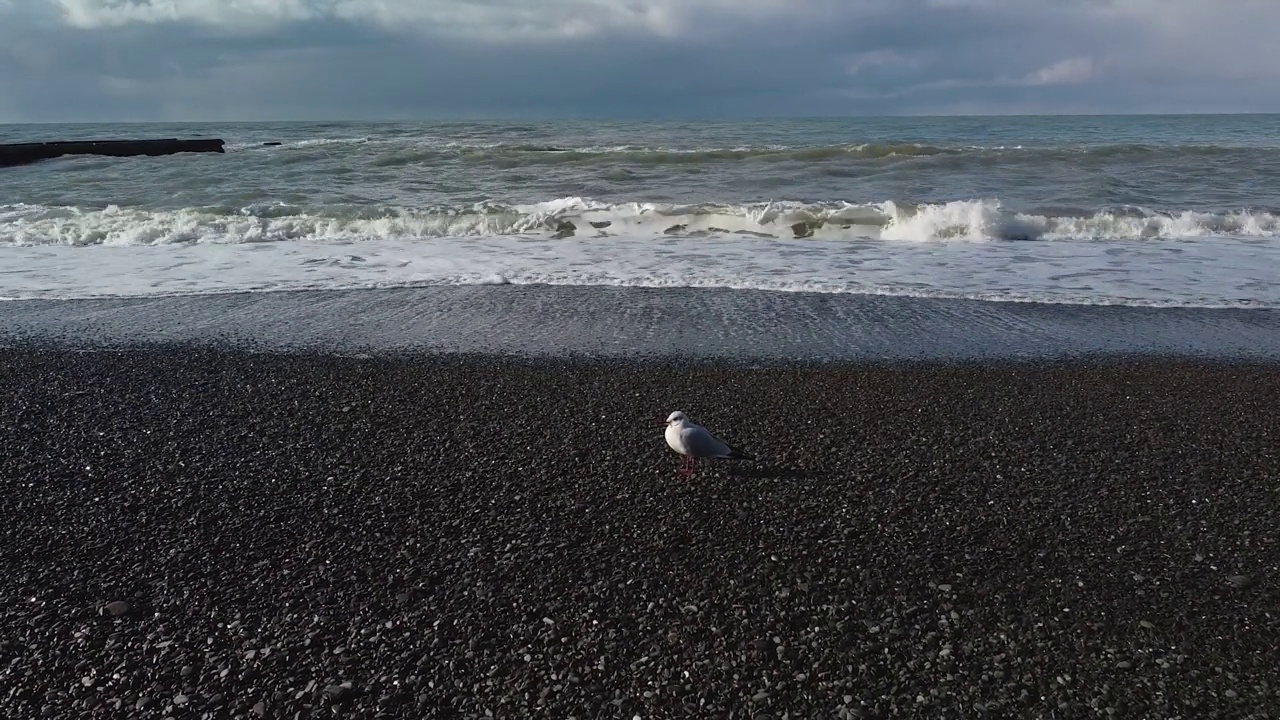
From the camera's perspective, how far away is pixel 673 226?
1423cm

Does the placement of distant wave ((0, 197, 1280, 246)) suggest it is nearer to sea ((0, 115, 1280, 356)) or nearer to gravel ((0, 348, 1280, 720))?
sea ((0, 115, 1280, 356))

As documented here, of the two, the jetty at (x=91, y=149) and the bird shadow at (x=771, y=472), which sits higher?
the jetty at (x=91, y=149)

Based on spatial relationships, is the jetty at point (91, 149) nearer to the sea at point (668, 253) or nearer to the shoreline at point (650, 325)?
the sea at point (668, 253)

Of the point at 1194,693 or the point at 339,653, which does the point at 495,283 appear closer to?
the point at 339,653

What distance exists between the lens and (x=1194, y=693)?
8.59ft

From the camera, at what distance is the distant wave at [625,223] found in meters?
13.1

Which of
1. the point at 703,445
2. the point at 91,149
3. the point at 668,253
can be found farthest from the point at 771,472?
the point at 91,149

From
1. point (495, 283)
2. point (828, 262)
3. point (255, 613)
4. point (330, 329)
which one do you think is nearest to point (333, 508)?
point (255, 613)

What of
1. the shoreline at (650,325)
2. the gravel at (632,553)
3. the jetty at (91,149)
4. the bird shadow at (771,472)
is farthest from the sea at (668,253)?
the jetty at (91,149)

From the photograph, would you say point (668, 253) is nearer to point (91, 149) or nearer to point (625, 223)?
point (625, 223)

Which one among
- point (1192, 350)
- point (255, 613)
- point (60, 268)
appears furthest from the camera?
point (60, 268)

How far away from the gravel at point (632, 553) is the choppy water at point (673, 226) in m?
4.48

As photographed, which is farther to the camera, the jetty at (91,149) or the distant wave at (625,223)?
the jetty at (91,149)

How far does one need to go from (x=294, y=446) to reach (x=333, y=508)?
0.91 m
